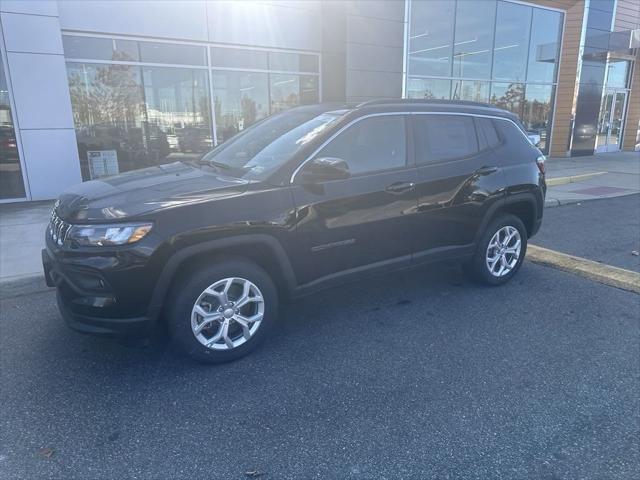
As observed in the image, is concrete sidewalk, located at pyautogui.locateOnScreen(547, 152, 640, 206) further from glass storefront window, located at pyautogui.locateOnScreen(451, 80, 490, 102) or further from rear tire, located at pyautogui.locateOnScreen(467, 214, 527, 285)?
rear tire, located at pyautogui.locateOnScreen(467, 214, 527, 285)

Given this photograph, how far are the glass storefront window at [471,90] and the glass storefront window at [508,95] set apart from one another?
14.8 inches

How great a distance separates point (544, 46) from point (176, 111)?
13.5 metres

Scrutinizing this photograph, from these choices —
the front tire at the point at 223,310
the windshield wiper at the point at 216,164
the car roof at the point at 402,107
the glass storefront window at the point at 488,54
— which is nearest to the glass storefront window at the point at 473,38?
the glass storefront window at the point at 488,54

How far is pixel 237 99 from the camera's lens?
1118 cm

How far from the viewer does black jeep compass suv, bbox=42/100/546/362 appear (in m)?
2.88

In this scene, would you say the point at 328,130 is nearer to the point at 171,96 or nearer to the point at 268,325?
the point at 268,325

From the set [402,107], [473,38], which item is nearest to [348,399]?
[402,107]

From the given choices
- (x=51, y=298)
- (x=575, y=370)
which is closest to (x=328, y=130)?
(x=575, y=370)

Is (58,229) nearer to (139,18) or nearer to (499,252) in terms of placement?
(499,252)

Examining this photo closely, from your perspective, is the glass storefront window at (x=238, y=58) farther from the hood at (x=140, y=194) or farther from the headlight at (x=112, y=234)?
the headlight at (x=112, y=234)

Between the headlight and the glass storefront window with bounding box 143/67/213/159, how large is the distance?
772cm

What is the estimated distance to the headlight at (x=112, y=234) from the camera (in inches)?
110

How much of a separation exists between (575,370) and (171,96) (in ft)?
32.1

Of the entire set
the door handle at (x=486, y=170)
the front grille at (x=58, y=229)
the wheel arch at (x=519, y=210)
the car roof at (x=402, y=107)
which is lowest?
the wheel arch at (x=519, y=210)
